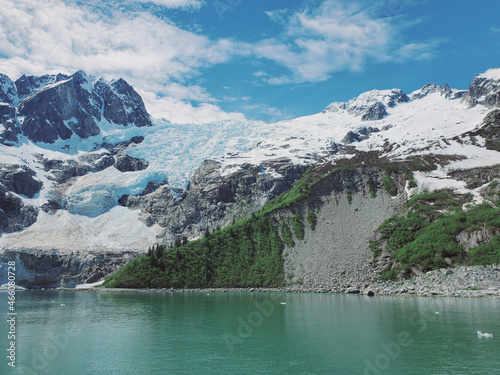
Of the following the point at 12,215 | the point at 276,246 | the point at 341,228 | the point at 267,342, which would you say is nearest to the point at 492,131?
the point at 341,228

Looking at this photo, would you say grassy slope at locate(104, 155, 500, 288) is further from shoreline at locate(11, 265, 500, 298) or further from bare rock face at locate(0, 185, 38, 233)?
bare rock face at locate(0, 185, 38, 233)

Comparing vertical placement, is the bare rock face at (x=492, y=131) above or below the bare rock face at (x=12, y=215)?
above

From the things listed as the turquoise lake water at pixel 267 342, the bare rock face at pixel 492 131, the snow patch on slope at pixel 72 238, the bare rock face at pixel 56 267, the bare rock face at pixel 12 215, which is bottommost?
the turquoise lake water at pixel 267 342

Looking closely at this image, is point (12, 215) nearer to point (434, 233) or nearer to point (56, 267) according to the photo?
point (56, 267)

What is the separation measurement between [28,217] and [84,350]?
18948 cm

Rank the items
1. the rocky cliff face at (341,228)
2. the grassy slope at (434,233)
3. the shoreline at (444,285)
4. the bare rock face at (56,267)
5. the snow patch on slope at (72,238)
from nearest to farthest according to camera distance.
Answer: the shoreline at (444,285) < the grassy slope at (434,233) < the rocky cliff face at (341,228) < the bare rock face at (56,267) < the snow patch on slope at (72,238)

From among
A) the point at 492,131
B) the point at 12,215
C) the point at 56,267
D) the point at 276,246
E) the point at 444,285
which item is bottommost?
the point at 444,285

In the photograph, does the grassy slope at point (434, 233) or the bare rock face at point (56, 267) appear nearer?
the grassy slope at point (434, 233)

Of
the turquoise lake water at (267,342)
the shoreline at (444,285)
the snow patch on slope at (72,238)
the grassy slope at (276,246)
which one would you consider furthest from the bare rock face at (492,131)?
the snow patch on slope at (72,238)

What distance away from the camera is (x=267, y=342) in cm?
3709

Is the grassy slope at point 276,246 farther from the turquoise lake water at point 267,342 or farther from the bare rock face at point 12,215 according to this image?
the bare rock face at point 12,215

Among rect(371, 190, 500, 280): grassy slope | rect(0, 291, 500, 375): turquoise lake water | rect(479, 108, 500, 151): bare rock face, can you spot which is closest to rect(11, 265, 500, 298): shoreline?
rect(371, 190, 500, 280): grassy slope

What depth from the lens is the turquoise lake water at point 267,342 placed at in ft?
94.0

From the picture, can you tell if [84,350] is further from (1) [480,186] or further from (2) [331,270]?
(1) [480,186]
